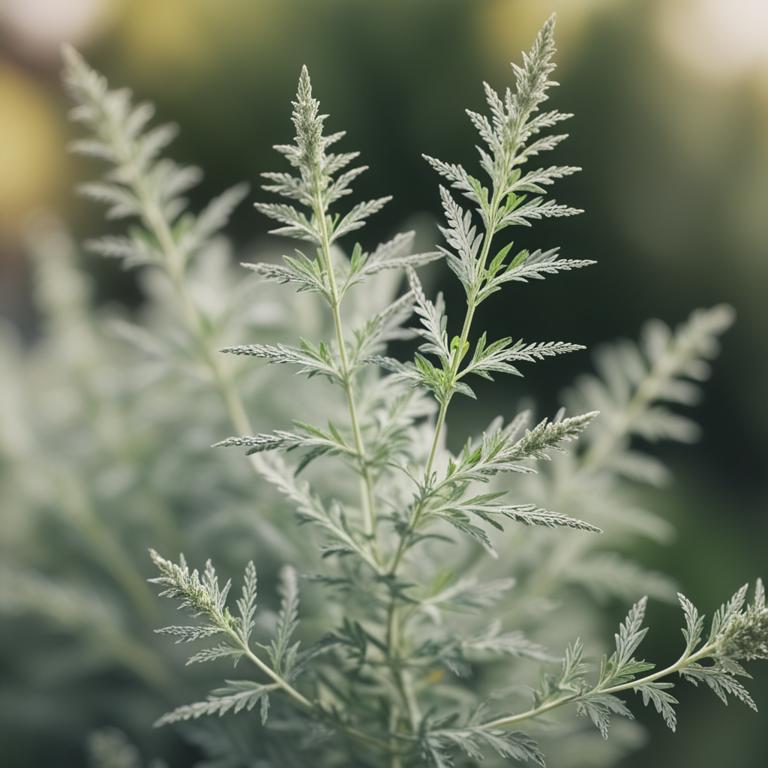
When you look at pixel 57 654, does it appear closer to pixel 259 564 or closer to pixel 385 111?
pixel 259 564

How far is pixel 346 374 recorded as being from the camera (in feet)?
0.66

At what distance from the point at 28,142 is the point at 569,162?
0.50 m

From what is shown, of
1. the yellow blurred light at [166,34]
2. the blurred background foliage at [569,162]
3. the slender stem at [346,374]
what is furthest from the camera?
the yellow blurred light at [166,34]

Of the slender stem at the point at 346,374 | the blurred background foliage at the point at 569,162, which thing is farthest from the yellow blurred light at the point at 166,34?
the slender stem at the point at 346,374

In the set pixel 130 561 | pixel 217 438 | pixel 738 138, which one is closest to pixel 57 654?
pixel 130 561

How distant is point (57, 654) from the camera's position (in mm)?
460

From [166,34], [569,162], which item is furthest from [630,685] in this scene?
[166,34]

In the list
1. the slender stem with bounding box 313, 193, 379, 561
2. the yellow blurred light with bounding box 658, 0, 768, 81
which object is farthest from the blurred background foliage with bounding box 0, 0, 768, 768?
the slender stem with bounding box 313, 193, 379, 561

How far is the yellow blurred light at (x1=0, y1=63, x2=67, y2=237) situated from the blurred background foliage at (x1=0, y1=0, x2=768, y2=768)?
0.09 m

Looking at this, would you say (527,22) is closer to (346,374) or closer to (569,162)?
(569,162)

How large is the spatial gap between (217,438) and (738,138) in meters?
0.44

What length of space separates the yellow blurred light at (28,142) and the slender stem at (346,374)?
2.12 feet

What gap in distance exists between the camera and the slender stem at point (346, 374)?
0.19 meters

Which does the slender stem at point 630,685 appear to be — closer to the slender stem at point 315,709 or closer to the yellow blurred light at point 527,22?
the slender stem at point 315,709
